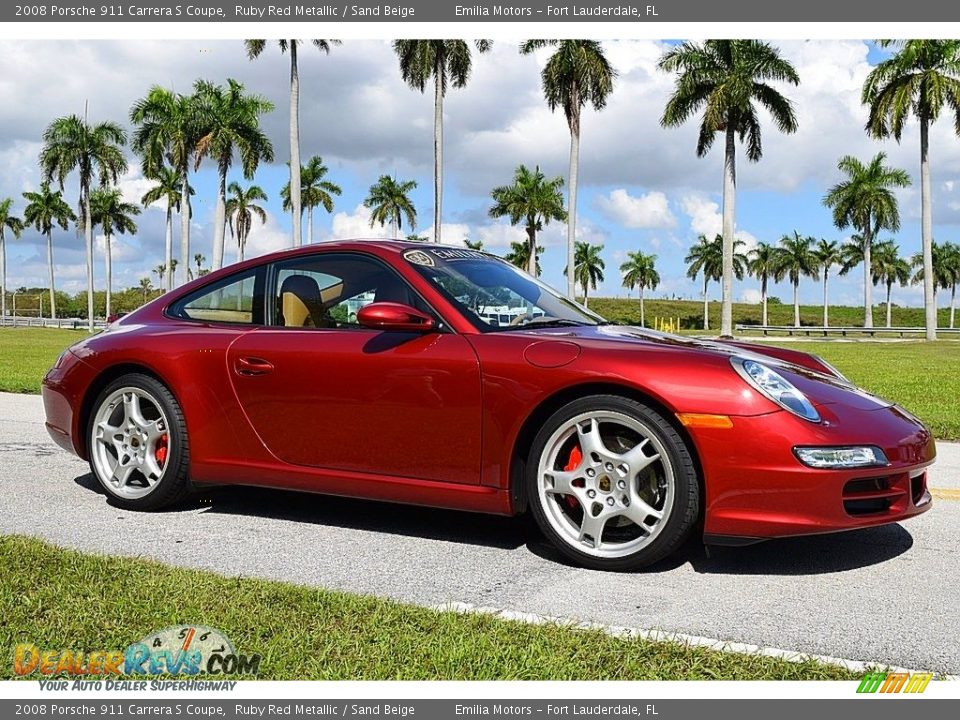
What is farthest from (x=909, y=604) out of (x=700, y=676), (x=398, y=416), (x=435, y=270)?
(x=435, y=270)

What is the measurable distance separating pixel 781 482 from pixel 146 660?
7.63 ft

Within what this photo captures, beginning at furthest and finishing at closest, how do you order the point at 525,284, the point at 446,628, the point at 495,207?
1. the point at 495,207
2. the point at 525,284
3. the point at 446,628

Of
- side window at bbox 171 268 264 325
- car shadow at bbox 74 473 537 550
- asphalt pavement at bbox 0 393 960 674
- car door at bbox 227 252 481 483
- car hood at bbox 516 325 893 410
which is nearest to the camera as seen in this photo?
asphalt pavement at bbox 0 393 960 674

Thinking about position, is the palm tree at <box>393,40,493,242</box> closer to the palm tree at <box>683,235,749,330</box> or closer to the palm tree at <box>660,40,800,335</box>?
the palm tree at <box>660,40,800,335</box>

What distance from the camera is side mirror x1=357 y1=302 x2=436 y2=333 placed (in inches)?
159

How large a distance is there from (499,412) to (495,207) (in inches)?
2460

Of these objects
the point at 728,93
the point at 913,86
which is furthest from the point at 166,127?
the point at 913,86

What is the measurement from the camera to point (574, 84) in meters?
40.7

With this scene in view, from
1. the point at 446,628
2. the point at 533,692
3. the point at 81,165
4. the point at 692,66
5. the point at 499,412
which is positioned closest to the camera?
the point at 533,692

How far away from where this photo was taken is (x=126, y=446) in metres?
5.00

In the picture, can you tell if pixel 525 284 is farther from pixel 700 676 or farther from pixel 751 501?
pixel 700 676

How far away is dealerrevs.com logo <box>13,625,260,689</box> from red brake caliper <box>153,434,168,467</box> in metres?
2.19

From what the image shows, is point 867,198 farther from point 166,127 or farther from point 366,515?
point 366,515

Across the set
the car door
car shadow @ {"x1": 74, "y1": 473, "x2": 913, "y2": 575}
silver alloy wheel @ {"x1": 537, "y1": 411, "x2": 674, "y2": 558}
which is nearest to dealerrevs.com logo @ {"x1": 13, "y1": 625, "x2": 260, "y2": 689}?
the car door
